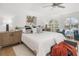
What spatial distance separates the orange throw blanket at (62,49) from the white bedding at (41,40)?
0.07 meters

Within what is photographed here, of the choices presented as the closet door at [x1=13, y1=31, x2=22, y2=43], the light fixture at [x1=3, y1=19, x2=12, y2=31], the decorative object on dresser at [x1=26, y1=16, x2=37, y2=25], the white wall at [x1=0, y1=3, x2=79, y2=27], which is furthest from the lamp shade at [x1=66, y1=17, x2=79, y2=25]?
the light fixture at [x1=3, y1=19, x2=12, y2=31]

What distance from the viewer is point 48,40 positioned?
200 centimetres

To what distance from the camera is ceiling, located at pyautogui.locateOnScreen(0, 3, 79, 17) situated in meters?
2.01

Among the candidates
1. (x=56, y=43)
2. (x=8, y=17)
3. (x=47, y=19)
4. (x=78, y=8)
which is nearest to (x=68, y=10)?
(x=78, y=8)

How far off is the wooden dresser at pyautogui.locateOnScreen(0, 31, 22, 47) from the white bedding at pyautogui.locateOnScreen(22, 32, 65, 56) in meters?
0.09

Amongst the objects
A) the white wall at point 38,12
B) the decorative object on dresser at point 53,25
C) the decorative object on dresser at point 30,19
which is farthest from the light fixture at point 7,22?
the decorative object on dresser at point 53,25

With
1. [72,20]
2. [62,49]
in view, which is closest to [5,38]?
[62,49]

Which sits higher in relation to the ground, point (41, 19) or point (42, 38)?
point (41, 19)

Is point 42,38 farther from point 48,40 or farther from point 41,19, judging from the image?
point 41,19

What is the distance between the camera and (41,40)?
1951 mm

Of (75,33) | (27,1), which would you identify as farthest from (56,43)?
(27,1)

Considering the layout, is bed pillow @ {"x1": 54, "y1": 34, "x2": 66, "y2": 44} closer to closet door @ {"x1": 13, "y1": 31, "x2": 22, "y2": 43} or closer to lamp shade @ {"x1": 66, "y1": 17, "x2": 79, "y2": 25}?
lamp shade @ {"x1": 66, "y1": 17, "x2": 79, "y2": 25}

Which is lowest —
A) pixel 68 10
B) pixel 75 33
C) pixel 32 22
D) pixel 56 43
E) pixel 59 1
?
pixel 56 43

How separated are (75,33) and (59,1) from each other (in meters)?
0.60
